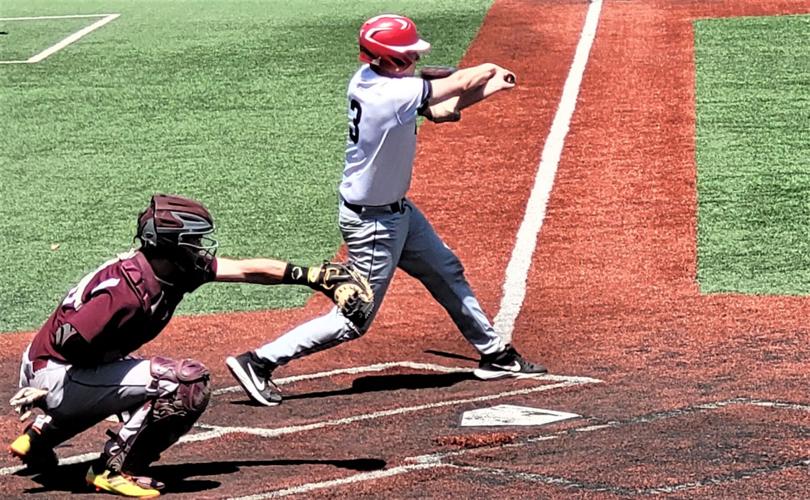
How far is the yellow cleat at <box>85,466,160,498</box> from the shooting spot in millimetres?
6578

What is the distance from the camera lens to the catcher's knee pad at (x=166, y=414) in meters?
6.54

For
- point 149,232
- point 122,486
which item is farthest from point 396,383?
point 149,232

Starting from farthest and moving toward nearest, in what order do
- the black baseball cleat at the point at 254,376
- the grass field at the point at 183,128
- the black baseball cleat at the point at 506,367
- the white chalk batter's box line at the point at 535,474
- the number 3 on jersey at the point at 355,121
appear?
the grass field at the point at 183,128
the black baseball cleat at the point at 506,367
the black baseball cleat at the point at 254,376
the number 3 on jersey at the point at 355,121
the white chalk batter's box line at the point at 535,474

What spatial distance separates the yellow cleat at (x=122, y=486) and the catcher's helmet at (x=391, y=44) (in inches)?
104

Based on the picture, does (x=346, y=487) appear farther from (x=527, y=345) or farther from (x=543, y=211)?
(x=543, y=211)

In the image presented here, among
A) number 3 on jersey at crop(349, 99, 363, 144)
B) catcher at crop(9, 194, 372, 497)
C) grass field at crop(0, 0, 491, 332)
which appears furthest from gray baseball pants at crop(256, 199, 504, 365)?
grass field at crop(0, 0, 491, 332)

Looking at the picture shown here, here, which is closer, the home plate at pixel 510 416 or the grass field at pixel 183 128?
the home plate at pixel 510 416

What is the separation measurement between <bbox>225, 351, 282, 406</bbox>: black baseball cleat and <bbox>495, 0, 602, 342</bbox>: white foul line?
183 centimetres

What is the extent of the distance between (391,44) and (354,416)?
6.60 ft

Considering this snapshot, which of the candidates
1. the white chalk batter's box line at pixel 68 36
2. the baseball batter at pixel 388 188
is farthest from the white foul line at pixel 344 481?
the white chalk batter's box line at pixel 68 36

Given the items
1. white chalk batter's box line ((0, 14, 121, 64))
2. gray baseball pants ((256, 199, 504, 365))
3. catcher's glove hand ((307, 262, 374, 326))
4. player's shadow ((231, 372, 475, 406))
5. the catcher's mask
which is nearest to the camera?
the catcher's mask

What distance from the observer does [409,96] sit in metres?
7.74

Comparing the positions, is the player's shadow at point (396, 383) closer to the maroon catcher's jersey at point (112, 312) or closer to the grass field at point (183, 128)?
the maroon catcher's jersey at point (112, 312)

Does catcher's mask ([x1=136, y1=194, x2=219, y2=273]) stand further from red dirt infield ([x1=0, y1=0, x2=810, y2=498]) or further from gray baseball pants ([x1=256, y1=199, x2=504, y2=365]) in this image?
gray baseball pants ([x1=256, y1=199, x2=504, y2=365])
